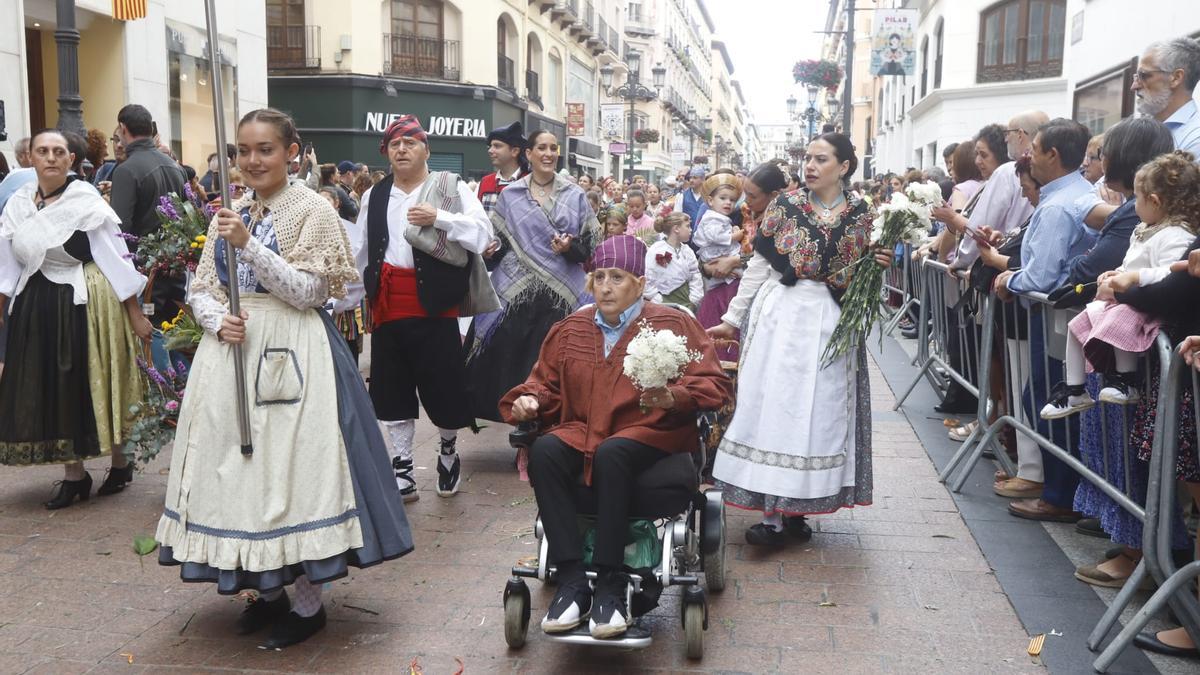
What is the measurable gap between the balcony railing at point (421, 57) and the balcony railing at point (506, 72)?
6.60 ft

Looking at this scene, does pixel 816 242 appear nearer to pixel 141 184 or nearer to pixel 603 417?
pixel 603 417

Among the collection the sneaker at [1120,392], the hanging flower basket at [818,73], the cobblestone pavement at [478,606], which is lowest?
the cobblestone pavement at [478,606]

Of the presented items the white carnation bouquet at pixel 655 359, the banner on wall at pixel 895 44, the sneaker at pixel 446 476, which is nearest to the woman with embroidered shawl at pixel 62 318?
the sneaker at pixel 446 476

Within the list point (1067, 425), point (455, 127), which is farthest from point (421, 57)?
point (1067, 425)

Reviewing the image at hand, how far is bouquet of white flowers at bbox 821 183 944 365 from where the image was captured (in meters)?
5.32

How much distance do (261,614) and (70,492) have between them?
90.8 inches

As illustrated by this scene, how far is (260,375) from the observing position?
4.05 m

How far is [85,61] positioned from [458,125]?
15.3 metres

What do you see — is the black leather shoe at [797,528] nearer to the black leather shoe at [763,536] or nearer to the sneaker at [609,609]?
the black leather shoe at [763,536]

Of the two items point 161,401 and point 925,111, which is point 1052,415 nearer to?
point 161,401

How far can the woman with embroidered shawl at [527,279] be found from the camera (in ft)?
23.1

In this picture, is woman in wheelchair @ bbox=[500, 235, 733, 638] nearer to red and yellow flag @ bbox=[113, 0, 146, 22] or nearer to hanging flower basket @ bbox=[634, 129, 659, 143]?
red and yellow flag @ bbox=[113, 0, 146, 22]

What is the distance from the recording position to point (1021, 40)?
2486 cm

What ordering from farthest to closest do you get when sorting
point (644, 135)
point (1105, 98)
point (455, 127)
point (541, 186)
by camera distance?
1. point (644, 135)
2. point (455, 127)
3. point (1105, 98)
4. point (541, 186)
